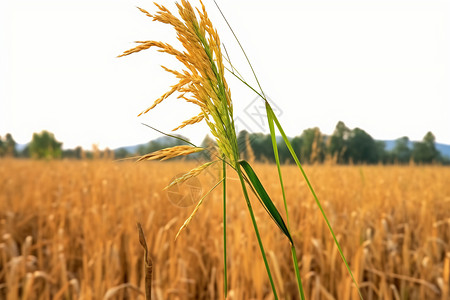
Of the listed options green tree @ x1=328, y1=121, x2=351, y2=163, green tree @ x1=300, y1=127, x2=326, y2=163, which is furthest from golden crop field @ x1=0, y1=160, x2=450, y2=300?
green tree @ x1=328, y1=121, x2=351, y2=163

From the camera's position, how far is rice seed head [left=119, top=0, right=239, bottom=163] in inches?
10.2

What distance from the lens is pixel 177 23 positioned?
0.87 feet

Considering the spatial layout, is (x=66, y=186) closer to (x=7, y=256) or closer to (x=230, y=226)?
(x=7, y=256)

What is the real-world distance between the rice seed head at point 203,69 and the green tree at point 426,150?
3339cm

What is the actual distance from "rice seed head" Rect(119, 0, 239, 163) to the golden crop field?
965 mm

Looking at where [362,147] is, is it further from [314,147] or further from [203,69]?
[203,69]

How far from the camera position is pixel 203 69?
261 mm

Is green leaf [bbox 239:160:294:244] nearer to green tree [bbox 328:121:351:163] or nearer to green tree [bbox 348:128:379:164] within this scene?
green tree [bbox 328:121:351:163]

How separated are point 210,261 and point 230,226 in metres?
0.25

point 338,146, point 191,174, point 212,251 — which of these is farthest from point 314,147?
point 338,146

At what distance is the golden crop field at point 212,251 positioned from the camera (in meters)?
1.51

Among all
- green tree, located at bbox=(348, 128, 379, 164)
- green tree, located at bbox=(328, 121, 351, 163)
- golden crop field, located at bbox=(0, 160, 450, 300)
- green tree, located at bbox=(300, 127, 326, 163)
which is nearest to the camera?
golden crop field, located at bbox=(0, 160, 450, 300)

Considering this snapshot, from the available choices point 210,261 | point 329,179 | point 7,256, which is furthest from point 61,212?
point 329,179

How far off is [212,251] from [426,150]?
112 feet
